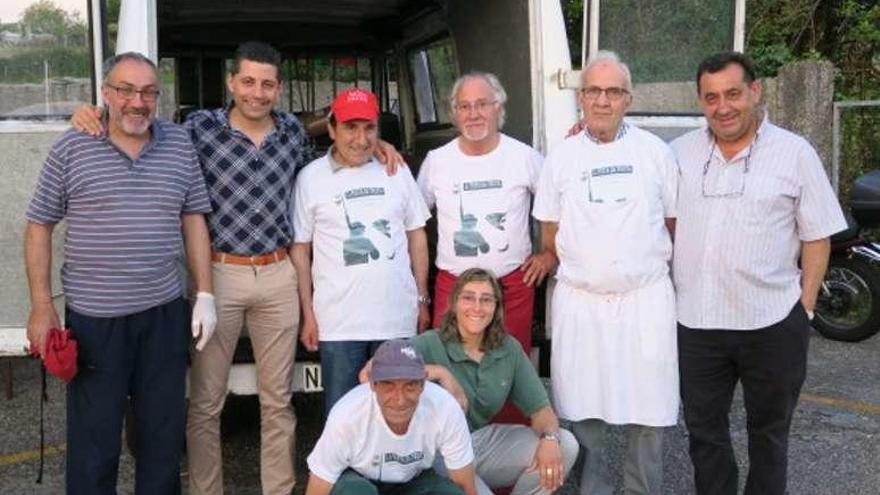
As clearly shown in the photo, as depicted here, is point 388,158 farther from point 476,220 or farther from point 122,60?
point 122,60

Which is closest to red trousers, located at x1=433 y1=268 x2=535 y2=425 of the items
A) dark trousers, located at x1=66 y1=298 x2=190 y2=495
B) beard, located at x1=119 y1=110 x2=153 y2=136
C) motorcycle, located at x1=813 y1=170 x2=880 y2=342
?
dark trousers, located at x1=66 y1=298 x2=190 y2=495

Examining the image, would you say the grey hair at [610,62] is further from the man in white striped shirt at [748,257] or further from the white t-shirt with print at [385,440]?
the white t-shirt with print at [385,440]

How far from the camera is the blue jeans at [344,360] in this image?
3.68 m

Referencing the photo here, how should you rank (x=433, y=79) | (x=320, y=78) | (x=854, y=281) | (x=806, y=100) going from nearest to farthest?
1. (x=433, y=79)
2. (x=854, y=281)
3. (x=320, y=78)
4. (x=806, y=100)

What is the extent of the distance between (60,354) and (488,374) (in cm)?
142

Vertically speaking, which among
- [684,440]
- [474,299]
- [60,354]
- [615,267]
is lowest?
[684,440]

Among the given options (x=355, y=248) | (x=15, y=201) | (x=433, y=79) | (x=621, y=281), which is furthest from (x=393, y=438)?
(x=433, y=79)

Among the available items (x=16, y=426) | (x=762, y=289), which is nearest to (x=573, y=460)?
(x=762, y=289)

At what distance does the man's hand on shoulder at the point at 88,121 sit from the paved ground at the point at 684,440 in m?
1.78

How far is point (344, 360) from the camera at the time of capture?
3.69m

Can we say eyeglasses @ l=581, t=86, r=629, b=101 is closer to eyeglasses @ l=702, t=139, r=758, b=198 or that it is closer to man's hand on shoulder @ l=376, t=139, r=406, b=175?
eyeglasses @ l=702, t=139, r=758, b=198

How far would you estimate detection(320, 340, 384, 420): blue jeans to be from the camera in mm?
3682

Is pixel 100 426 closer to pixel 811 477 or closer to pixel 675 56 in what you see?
pixel 675 56

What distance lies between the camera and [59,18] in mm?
3631
